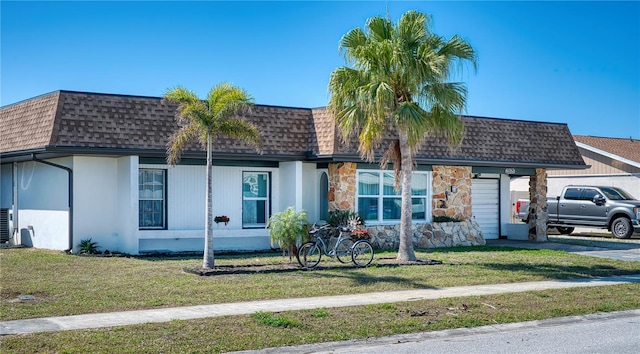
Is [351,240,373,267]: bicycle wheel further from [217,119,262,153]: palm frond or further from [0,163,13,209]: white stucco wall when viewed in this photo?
[0,163,13,209]: white stucco wall

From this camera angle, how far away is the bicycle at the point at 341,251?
1700 cm

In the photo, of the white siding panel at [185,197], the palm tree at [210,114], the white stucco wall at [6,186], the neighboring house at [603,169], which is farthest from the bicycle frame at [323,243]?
the neighboring house at [603,169]

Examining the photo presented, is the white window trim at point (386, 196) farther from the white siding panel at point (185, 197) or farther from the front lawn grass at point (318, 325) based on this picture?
the front lawn grass at point (318, 325)

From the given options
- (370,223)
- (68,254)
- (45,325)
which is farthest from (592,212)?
(45,325)

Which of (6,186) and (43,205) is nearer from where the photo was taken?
(43,205)

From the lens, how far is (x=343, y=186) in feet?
73.3

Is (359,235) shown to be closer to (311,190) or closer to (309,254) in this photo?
(309,254)

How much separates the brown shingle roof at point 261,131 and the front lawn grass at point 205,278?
10.1 ft

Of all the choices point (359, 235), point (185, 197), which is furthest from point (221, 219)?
point (359, 235)

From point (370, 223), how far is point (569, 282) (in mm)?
7957

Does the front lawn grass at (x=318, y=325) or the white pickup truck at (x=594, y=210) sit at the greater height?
the white pickup truck at (x=594, y=210)

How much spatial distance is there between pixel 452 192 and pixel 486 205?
3438 mm

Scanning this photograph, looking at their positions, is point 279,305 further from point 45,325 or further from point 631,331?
point 631,331

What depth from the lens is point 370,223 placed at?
75.2ft
